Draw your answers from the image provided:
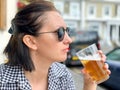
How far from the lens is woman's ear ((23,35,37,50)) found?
1893mm

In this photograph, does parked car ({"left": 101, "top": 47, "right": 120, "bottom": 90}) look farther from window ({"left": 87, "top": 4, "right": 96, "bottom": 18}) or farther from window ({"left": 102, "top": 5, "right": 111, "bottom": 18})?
window ({"left": 102, "top": 5, "right": 111, "bottom": 18})

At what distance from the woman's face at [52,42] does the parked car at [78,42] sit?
1255 centimetres

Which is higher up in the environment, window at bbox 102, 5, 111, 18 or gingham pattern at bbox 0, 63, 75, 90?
gingham pattern at bbox 0, 63, 75, 90

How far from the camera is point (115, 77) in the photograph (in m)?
8.49

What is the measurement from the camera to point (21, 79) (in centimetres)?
189

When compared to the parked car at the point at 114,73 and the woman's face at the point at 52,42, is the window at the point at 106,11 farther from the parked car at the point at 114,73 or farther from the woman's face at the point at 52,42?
the woman's face at the point at 52,42

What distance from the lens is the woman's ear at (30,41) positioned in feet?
6.21

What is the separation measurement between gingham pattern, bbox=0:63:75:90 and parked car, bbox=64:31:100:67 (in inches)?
488

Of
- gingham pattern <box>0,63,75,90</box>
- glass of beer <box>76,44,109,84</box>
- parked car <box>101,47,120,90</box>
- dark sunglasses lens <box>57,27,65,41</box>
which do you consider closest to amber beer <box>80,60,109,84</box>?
glass of beer <box>76,44,109,84</box>

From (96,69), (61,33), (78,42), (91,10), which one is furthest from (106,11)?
(61,33)

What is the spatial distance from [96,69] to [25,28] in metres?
0.49

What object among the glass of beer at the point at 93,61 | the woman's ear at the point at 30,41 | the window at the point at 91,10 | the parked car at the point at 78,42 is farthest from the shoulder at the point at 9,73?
the window at the point at 91,10

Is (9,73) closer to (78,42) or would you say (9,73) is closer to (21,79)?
(21,79)

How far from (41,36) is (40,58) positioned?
13 centimetres
